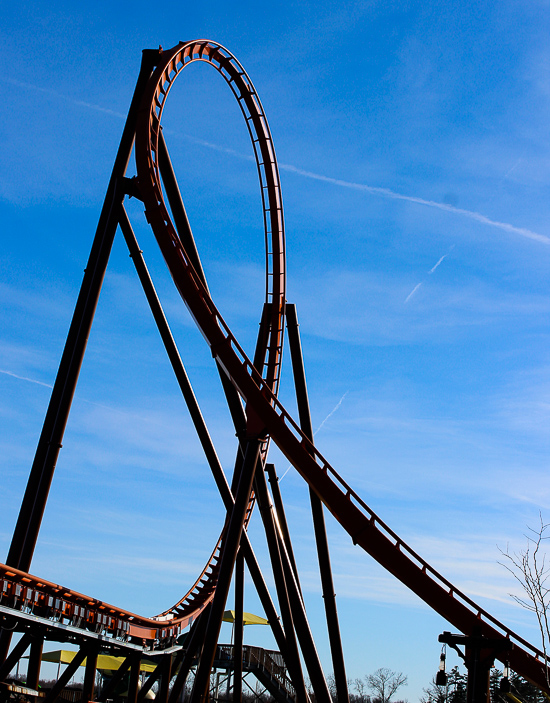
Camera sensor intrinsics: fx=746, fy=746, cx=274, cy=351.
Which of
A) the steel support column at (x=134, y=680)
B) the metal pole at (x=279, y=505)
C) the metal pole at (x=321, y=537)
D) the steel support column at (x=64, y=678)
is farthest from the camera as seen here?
the metal pole at (x=279, y=505)

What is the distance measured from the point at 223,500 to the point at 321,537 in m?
1.83

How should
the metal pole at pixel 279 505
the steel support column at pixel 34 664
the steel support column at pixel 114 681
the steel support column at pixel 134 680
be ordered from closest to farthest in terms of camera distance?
the steel support column at pixel 34 664 → the steel support column at pixel 114 681 → the steel support column at pixel 134 680 → the metal pole at pixel 279 505

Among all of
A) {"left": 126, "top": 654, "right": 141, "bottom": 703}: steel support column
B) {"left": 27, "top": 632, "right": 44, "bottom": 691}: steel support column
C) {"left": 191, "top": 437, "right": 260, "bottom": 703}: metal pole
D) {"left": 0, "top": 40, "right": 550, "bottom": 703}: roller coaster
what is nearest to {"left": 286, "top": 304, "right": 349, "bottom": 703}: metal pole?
{"left": 0, "top": 40, "right": 550, "bottom": 703}: roller coaster

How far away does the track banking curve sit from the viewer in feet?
31.5

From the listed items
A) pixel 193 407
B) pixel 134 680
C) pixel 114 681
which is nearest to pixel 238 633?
pixel 134 680

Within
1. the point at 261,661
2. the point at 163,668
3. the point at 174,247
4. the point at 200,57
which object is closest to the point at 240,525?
the point at 174,247

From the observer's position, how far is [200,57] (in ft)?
45.2

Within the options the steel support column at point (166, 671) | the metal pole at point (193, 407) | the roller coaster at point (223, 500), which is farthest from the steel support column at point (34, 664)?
the metal pole at point (193, 407)

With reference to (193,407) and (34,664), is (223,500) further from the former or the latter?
(34,664)

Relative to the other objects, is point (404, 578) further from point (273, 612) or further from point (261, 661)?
point (261, 661)

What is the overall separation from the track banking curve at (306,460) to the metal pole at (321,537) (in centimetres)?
214

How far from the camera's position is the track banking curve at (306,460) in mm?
9602

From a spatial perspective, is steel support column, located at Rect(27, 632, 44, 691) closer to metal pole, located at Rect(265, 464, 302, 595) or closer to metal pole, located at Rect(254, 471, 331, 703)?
metal pole, located at Rect(254, 471, 331, 703)

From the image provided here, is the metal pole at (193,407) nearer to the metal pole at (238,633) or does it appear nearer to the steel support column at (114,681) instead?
the metal pole at (238,633)
